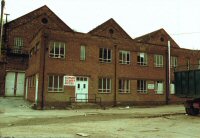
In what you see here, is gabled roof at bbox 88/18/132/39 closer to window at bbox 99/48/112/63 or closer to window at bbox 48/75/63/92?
window at bbox 99/48/112/63

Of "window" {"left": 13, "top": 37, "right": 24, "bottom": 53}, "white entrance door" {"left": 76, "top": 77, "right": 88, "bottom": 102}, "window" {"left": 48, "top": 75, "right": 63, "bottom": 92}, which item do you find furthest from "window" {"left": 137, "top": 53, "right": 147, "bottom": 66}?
"window" {"left": 13, "top": 37, "right": 24, "bottom": 53}

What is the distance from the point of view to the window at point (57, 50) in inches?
1121

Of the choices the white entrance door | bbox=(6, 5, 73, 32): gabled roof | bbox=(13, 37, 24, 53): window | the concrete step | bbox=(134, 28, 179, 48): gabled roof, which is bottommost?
the concrete step

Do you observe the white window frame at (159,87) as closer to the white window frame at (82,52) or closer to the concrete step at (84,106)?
the concrete step at (84,106)

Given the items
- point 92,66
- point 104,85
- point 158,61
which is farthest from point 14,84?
point 158,61

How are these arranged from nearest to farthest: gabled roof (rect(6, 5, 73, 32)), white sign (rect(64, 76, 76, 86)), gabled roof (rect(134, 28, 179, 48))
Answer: white sign (rect(64, 76, 76, 86))
gabled roof (rect(6, 5, 73, 32))
gabled roof (rect(134, 28, 179, 48))

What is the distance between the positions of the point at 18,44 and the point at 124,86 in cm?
1627

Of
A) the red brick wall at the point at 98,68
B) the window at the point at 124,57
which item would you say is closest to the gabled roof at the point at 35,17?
the red brick wall at the point at 98,68

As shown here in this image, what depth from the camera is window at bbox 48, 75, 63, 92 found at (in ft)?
91.7

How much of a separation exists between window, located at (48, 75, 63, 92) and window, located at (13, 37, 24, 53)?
13679mm

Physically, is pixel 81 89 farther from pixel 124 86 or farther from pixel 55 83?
pixel 124 86

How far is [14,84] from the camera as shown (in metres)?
38.4

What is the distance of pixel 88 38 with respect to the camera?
3053 cm

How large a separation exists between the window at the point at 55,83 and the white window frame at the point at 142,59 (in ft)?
31.7
